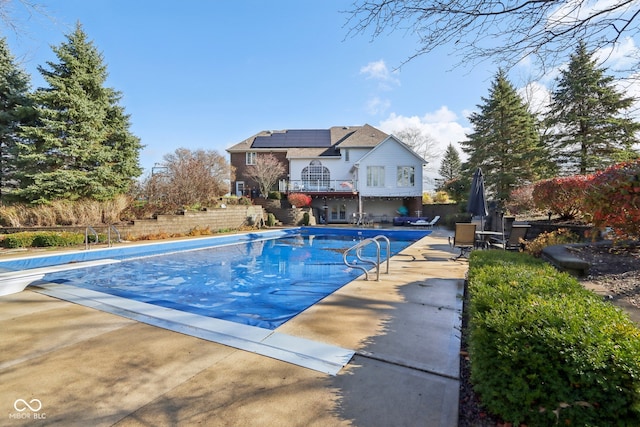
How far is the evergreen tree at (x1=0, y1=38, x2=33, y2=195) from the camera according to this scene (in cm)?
1391

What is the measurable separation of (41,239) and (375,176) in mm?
21501

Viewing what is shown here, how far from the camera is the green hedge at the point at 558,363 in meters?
1.64

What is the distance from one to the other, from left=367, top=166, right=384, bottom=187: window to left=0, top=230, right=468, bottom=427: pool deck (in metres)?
22.2

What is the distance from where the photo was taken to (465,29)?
3031 millimetres

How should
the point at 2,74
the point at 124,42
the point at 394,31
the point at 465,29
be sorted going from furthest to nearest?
the point at 2,74 → the point at 124,42 → the point at 394,31 → the point at 465,29

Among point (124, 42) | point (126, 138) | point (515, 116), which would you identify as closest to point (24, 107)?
point (126, 138)

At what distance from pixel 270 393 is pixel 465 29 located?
12.4ft

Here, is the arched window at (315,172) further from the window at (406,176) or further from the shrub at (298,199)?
the window at (406,176)

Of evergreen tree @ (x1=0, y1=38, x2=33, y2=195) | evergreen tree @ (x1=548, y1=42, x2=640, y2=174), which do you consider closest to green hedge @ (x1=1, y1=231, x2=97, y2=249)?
evergreen tree @ (x1=0, y1=38, x2=33, y2=195)

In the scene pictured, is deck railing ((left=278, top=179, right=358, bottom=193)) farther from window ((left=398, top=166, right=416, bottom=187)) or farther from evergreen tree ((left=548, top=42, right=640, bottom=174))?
evergreen tree ((left=548, top=42, right=640, bottom=174))

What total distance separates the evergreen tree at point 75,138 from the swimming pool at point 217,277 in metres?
5.11

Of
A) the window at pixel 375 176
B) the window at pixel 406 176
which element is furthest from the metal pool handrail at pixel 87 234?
the window at pixel 406 176

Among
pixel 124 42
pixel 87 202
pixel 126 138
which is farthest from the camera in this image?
pixel 126 138

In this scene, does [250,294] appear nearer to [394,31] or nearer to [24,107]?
[394,31]
